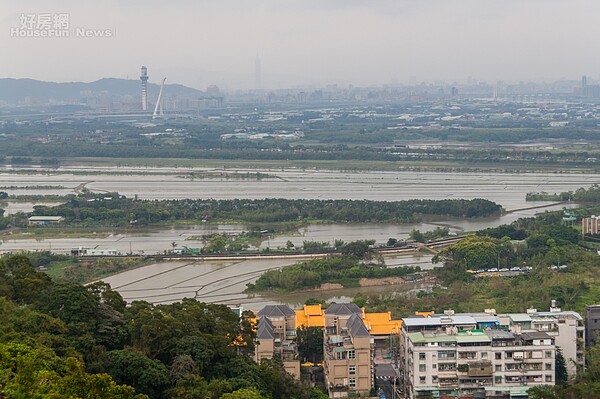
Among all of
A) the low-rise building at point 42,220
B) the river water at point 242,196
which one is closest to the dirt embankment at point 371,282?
the river water at point 242,196

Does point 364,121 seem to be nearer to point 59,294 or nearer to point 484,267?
point 484,267

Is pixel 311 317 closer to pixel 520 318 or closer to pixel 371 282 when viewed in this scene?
pixel 520 318

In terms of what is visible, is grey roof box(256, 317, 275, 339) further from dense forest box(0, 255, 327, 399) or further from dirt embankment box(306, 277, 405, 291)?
dirt embankment box(306, 277, 405, 291)

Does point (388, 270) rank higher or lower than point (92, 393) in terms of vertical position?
lower

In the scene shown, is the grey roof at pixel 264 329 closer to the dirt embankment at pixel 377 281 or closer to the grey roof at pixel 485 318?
the grey roof at pixel 485 318

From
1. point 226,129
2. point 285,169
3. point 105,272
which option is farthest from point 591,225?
point 226,129

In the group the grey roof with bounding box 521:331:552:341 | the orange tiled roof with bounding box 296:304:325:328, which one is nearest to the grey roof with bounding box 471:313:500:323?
the grey roof with bounding box 521:331:552:341
